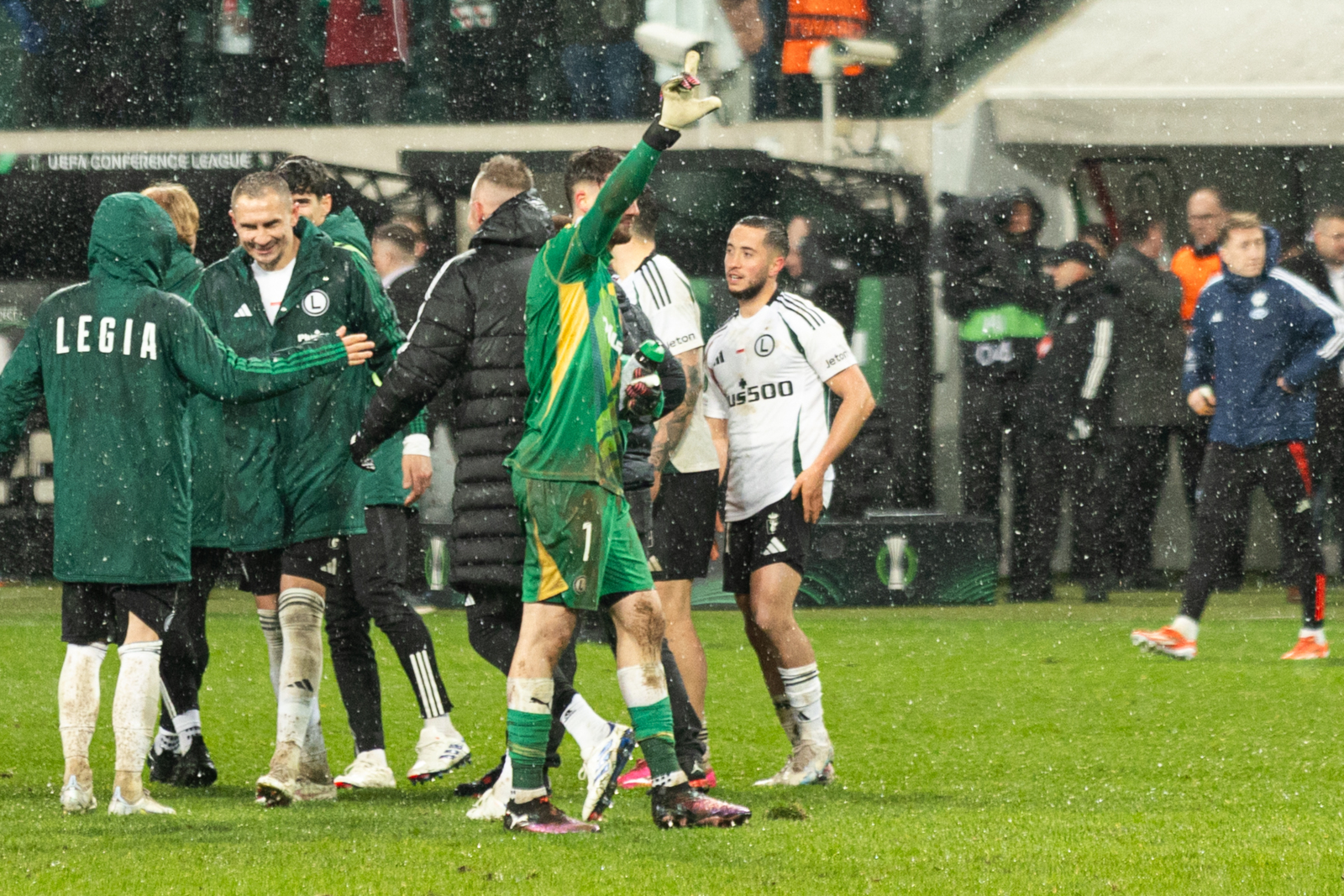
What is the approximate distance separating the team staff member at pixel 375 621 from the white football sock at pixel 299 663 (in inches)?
5.2

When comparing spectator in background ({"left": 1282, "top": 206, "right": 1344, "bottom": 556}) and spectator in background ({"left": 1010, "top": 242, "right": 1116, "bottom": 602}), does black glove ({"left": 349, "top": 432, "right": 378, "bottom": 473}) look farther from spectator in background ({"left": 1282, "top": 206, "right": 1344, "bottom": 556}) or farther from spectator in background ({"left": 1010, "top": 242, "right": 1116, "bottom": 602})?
spectator in background ({"left": 1282, "top": 206, "right": 1344, "bottom": 556})

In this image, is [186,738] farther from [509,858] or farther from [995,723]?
[995,723]

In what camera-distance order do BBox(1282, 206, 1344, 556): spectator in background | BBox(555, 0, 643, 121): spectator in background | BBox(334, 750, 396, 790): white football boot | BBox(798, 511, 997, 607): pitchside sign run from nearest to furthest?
BBox(334, 750, 396, 790): white football boot → BBox(798, 511, 997, 607): pitchside sign → BBox(1282, 206, 1344, 556): spectator in background → BBox(555, 0, 643, 121): spectator in background

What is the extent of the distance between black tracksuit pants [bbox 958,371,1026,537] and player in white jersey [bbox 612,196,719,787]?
593 centimetres

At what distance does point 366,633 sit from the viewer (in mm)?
5777

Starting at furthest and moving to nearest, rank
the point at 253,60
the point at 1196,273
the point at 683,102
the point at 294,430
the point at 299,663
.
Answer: the point at 253,60 → the point at 1196,273 → the point at 294,430 → the point at 299,663 → the point at 683,102

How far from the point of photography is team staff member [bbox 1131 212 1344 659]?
8578 millimetres

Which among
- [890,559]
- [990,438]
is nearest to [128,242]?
[890,559]

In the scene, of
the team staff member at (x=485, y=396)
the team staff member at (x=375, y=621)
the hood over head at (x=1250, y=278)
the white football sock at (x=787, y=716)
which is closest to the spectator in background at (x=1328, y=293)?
the hood over head at (x=1250, y=278)

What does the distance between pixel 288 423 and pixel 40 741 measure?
1.70 metres

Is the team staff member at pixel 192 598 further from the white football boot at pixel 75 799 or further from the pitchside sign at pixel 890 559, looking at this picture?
the pitchside sign at pixel 890 559

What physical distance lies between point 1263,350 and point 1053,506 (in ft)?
7.27

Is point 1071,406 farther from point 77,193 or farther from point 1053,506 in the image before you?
point 77,193

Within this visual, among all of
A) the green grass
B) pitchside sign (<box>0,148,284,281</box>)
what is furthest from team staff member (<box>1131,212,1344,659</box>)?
pitchside sign (<box>0,148,284,281</box>)
